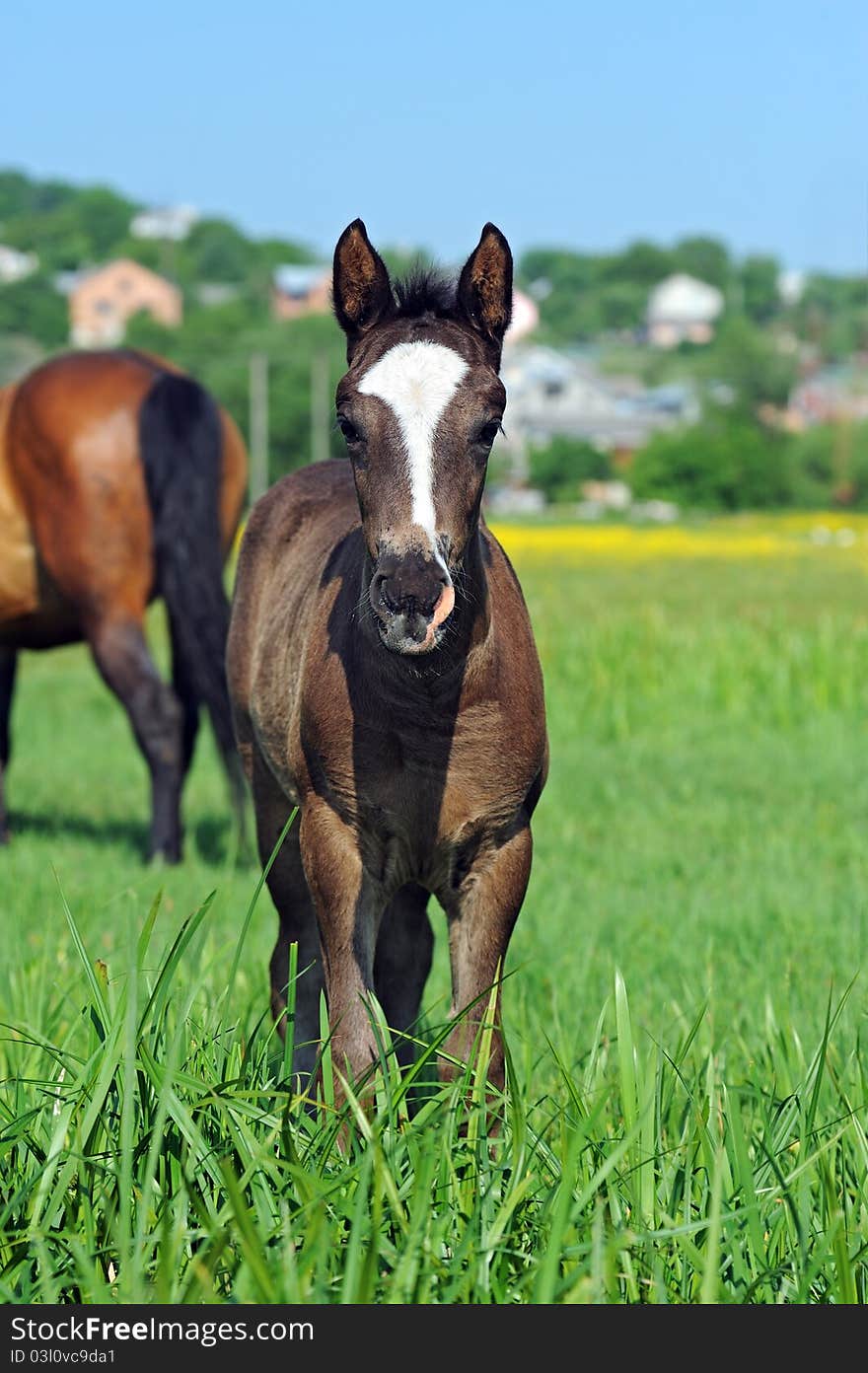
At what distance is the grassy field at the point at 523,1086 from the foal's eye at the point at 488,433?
1.20 meters

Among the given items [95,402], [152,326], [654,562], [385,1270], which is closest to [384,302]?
[385,1270]

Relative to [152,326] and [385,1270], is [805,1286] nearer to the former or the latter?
[385,1270]

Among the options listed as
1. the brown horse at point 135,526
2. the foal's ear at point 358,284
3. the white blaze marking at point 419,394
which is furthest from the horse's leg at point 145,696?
the white blaze marking at point 419,394

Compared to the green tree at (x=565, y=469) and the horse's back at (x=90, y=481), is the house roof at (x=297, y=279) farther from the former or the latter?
the horse's back at (x=90, y=481)

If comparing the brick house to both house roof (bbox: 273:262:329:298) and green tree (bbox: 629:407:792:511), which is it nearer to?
→ house roof (bbox: 273:262:329:298)

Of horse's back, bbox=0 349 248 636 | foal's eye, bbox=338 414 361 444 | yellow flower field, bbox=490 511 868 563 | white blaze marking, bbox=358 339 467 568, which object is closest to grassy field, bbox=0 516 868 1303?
white blaze marking, bbox=358 339 467 568

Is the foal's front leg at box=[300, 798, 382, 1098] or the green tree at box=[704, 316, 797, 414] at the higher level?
the green tree at box=[704, 316, 797, 414]

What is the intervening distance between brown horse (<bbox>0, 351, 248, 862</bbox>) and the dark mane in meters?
4.50

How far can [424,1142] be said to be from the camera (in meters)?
3.04

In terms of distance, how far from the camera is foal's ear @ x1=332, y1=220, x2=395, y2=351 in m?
3.89

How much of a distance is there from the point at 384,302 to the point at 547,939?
308cm

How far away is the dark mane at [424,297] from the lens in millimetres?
3885

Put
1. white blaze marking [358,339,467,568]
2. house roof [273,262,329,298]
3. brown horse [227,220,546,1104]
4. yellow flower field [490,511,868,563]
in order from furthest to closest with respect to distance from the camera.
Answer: house roof [273,262,329,298], yellow flower field [490,511,868,563], brown horse [227,220,546,1104], white blaze marking [358,339,467,568]

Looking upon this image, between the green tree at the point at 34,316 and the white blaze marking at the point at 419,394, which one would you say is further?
the green tree at the point at 34,316
